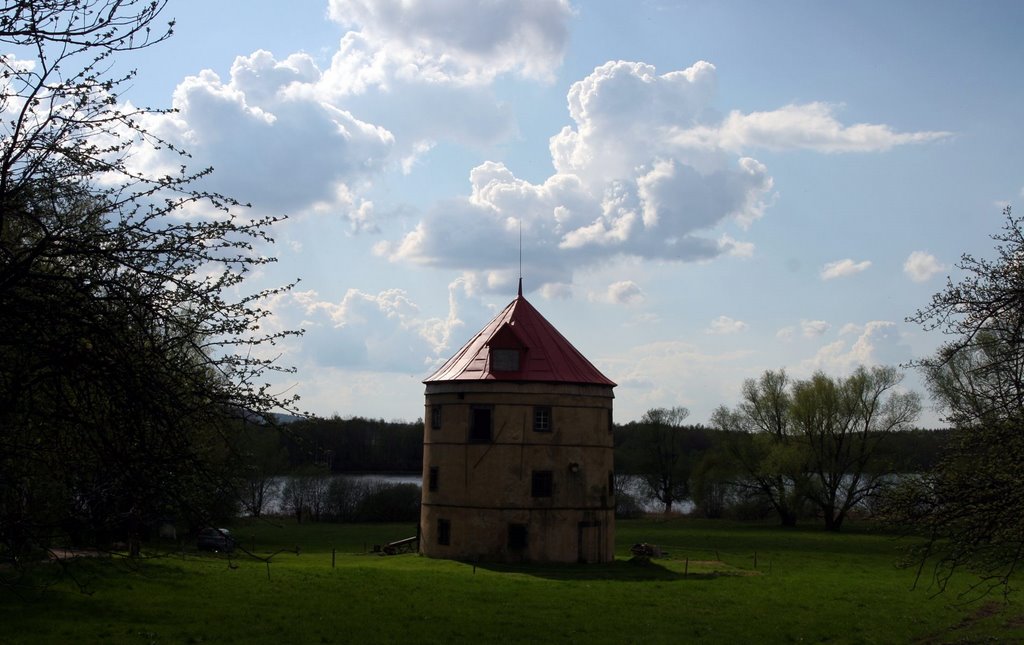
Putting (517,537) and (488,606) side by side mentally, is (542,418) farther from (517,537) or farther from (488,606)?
(488,606)

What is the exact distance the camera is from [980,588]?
1132 inches

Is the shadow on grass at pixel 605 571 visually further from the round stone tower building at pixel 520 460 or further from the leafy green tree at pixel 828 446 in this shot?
the leafy green tree at pixel 828 446

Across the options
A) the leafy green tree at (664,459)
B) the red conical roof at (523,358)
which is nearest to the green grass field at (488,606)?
the red conical roof at (523,358)

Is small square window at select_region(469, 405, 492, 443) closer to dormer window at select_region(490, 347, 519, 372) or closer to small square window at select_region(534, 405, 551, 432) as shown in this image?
dormer window at select_region(490, 347, 519, 372)

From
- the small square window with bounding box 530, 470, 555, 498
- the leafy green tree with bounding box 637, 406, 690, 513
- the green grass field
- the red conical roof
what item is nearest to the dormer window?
the red conical roof

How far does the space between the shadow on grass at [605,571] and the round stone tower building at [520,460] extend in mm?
856

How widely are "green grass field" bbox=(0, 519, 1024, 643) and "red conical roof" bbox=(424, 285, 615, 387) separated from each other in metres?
7.05

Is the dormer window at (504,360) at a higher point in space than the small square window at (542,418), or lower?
higher

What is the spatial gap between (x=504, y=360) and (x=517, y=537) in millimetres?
6686

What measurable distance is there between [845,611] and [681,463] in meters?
64.7

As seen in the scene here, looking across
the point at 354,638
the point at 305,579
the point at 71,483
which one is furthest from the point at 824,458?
the point at 71,483

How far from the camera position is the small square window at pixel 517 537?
35.3 m

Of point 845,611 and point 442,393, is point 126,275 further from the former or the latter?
point 442,393

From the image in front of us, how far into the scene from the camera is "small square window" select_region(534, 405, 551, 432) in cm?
3603
